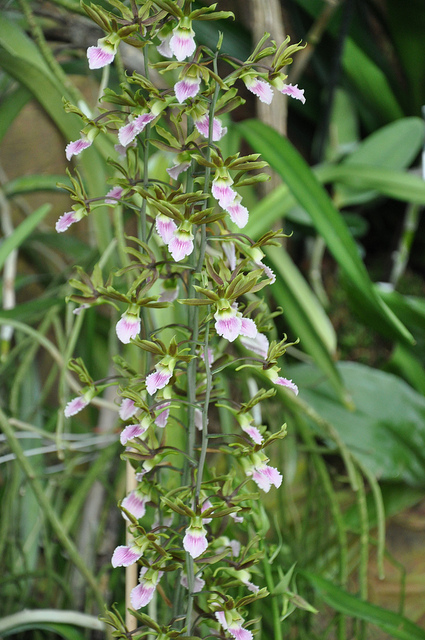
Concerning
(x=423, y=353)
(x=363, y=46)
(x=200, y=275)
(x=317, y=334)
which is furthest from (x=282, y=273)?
(x=363, y=46)

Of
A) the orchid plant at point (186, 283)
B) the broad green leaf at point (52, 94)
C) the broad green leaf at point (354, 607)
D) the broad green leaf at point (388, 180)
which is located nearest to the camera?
the orchid plant at point (186, 283)

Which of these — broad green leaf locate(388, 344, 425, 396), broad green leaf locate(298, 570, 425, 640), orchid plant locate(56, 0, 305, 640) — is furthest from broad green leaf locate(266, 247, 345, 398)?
orchid plant locate(56, 0, 305, 640)

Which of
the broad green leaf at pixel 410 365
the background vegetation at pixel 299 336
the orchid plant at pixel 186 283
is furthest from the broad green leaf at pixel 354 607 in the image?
the broad green leaf at pixel 410 365

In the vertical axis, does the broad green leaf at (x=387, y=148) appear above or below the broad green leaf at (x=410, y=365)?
above

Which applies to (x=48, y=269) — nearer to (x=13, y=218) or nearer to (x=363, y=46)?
(x=13, y=218)

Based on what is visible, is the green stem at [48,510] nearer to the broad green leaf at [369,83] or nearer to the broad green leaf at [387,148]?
the broad green leaf at [387,148]

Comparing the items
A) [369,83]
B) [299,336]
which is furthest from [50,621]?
[369,83]

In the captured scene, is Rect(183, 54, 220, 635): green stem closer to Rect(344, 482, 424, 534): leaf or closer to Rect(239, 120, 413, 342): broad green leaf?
Rect(239, 120, 413, 342): broad green leaf
